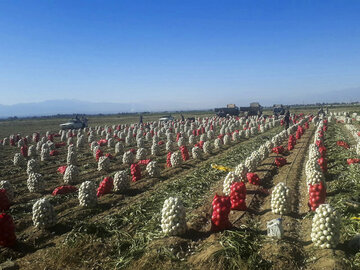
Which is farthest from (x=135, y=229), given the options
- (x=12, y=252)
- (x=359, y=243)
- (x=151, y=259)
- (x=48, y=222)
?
(x=359, y=243)

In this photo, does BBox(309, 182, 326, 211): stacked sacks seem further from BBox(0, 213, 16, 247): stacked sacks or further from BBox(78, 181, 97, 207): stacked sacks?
BBox(0, 213, 16, 247): stacked sacks

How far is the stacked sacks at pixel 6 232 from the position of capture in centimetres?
914

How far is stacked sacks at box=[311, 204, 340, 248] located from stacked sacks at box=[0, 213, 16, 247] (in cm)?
1010

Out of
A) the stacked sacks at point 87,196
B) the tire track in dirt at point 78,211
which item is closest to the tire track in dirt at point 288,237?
the tire track in dirt at point 78,211

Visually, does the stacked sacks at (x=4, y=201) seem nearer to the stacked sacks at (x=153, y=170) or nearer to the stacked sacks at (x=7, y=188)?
the stacked sacks at (x=7, y=188)

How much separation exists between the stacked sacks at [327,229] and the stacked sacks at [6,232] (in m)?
10.1

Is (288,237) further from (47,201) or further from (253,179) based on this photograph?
(47,201)

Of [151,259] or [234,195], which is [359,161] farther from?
[151,259]

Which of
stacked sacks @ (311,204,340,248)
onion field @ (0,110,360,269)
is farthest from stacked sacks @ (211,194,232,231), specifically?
stacked sacks @ (311,204,340,248)

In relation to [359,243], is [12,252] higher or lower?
lower

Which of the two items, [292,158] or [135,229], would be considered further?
[292,158]

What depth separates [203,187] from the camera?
1515cm

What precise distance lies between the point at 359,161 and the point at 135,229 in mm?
15657

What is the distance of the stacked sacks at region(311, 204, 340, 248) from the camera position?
755 centimetres
